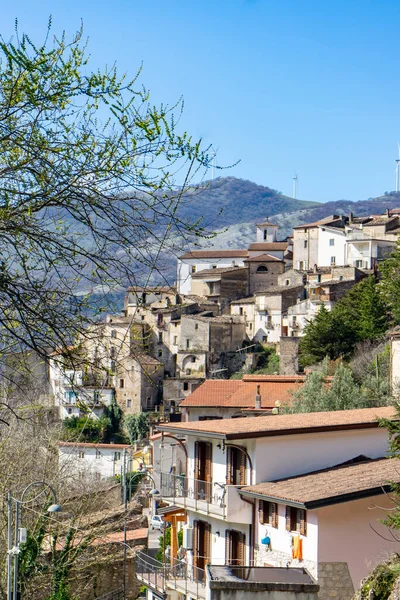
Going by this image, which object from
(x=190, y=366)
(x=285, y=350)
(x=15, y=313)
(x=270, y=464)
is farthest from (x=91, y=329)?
(x=190, y=366)

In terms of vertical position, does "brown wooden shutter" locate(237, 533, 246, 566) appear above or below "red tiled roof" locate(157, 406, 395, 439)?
below

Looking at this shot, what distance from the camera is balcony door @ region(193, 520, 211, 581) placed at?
27.9 metres

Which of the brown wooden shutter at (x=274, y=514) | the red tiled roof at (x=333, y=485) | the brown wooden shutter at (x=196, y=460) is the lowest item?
the brown wooden shutter at (x=274, y=514)

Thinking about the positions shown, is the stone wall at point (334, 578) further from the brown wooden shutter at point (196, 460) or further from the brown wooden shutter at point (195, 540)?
the brown wooden shutter at point (196, 460)

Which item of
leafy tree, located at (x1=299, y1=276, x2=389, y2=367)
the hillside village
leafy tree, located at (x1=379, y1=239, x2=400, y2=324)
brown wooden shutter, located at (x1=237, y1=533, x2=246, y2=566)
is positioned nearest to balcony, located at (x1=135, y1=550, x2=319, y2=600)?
the hillside village

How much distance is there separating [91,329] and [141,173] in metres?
1.20

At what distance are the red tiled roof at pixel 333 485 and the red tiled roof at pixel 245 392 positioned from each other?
20091 mm

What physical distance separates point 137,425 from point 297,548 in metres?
66.5

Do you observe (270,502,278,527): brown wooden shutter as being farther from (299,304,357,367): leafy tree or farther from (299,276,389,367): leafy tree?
(299,304,357,367): leafy tree

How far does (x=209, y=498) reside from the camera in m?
27.4

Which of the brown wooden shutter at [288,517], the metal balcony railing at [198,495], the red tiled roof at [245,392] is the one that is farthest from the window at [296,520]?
the red tiled roof at [245,392]

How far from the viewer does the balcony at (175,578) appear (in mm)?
24828

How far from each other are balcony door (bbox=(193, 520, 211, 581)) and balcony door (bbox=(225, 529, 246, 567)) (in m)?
1.28

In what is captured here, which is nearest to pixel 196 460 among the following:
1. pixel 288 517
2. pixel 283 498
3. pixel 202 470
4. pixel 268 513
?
pixel 202 470
